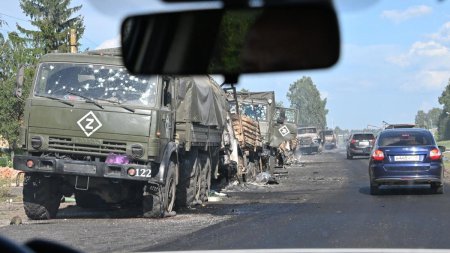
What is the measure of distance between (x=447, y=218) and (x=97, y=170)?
5.88 m

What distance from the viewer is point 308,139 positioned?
5950 cm

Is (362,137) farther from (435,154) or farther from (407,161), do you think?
(407,161)

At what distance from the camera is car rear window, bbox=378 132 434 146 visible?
16359 mm

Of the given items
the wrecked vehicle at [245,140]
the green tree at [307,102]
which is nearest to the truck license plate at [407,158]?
the wrecked vehicle at [245,140]

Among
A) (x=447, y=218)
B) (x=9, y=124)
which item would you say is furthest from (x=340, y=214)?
(x=9, y=124)

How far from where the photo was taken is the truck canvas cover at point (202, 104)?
1355 cm

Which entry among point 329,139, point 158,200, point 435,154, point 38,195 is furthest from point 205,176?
point 329,139

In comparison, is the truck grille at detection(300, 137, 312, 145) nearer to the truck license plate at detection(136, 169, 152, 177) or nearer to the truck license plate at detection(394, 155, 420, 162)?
the truck license plate at detection(394, 155, 420, 162)

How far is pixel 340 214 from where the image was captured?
12570 mm

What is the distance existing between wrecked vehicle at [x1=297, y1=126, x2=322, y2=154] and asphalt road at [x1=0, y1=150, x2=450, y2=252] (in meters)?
42.3

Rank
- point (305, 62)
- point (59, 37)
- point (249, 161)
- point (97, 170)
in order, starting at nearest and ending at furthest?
point (305, 62) → point (97, 170) → point (249, 161) → point (59, 37)

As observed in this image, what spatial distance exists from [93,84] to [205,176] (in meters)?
4.67

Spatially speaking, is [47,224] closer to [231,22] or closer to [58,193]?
[58,193]

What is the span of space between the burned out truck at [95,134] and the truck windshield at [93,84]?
0.06 ft
